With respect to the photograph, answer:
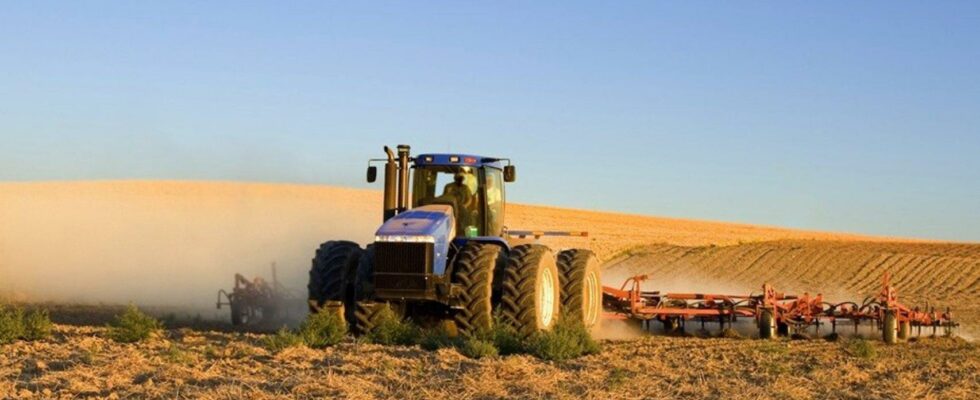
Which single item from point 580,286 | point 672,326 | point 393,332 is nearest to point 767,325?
point 672,326

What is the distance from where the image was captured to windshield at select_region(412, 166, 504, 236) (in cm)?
1761

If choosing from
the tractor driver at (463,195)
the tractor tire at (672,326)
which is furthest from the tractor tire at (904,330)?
the tractor driver at (463,195)

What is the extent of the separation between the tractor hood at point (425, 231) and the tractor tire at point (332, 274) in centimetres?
86

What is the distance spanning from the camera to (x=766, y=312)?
66.4 feet

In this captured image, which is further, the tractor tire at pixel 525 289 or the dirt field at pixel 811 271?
the dirt field at pixel 811 271

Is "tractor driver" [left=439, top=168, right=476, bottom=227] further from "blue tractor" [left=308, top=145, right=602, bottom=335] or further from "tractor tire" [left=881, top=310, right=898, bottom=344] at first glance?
"tractor tire" [left=881, top=310, right=898, bottom=344]

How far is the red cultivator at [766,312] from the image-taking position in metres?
20.3

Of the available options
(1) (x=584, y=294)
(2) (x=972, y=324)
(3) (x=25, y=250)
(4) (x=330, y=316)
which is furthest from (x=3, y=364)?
(3) (x=25, y=250)

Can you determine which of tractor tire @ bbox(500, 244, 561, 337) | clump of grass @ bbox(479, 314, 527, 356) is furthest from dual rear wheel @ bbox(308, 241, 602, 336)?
clump of grass @ bbox(479, 314, 527, 356)

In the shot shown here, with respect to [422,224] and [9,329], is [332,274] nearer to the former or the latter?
[422,224]

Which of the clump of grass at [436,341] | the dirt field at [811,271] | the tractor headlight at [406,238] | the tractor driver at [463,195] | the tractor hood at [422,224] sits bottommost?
the dirt field at [811,271]

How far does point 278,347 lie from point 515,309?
310cm

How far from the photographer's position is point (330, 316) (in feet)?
53.3

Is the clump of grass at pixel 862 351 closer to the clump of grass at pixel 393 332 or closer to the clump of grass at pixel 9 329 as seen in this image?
the clump of grass at pixel 393 332
